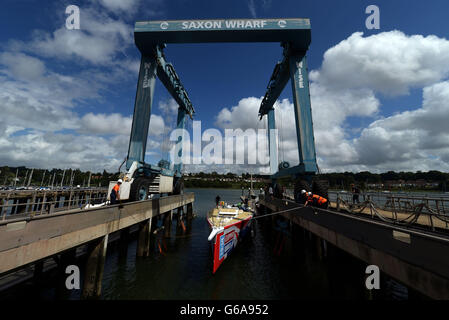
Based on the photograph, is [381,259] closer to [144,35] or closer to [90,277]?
[90,277]

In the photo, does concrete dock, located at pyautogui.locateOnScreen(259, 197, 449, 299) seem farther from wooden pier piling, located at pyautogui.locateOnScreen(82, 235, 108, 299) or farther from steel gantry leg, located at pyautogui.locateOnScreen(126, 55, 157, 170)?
steel gantry leg, located at pyautogui.locateOnScreen(126, 55, 157, 170)

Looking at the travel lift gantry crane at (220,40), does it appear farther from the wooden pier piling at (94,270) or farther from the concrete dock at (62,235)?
the wooden pier piling at (94,270)

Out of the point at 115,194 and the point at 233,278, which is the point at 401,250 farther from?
the point at 115,194

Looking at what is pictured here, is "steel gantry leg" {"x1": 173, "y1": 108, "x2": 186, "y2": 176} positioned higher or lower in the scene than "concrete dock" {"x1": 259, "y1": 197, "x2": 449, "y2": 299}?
higher

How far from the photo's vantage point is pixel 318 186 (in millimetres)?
11305

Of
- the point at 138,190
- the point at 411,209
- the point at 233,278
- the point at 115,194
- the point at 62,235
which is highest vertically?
the point at 138,190

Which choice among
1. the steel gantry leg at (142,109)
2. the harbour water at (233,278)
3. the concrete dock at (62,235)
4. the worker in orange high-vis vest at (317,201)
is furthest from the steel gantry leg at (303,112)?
the concrete dock at (62,235)

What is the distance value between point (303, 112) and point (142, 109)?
13.0 metres

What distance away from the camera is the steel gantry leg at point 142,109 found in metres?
14.5

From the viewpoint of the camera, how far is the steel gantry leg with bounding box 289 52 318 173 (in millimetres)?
13820

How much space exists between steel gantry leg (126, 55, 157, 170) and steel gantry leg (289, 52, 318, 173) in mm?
12032

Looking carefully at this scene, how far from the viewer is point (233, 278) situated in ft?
31.9

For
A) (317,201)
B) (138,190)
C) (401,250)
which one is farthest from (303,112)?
(138,190)

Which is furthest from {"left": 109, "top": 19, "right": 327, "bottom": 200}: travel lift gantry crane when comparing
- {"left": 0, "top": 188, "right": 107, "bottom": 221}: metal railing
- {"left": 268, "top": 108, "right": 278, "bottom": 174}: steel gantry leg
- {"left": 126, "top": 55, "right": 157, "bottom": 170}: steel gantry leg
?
{"left": 268, "top": 108, "right": 278, "bottom": 174}: steel gantry leg
